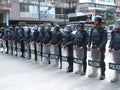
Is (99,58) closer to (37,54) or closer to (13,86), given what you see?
(13,86)

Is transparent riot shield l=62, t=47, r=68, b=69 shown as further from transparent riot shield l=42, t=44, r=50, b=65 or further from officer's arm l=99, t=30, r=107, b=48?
officer's arm l=99, t=30, r=107, b=48

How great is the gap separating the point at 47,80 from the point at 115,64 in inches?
85.5

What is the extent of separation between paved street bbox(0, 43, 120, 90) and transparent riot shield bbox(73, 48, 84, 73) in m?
0.27

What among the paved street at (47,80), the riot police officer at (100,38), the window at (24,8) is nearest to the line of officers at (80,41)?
the riot police officer at (100,38)

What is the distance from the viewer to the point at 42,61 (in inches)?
554

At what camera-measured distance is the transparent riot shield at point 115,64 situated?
9.17m

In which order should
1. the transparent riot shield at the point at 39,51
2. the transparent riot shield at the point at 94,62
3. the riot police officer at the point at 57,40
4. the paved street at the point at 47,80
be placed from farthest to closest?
the transparent riot shield at the point at 39,51
the riot police officer at the point at 57,40
the transparent riot shield at the point at 94,62
the paved street at the point at 47,80

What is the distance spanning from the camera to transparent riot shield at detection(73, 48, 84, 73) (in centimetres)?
1080

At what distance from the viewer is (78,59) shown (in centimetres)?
1091

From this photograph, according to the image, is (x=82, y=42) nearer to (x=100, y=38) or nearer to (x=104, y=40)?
(x=100, y=38)

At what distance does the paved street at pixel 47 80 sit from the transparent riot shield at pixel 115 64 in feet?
0.47

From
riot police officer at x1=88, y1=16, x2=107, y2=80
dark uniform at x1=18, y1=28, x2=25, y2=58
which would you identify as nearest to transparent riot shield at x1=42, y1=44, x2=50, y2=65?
dark uniform at x1=18, y1=28, x2=25, y2=58

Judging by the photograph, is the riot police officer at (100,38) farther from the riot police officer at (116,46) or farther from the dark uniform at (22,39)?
the dark uniform at (22,39)

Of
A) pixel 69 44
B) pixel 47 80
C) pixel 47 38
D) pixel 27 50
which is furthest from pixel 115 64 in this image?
pixel 27 50
